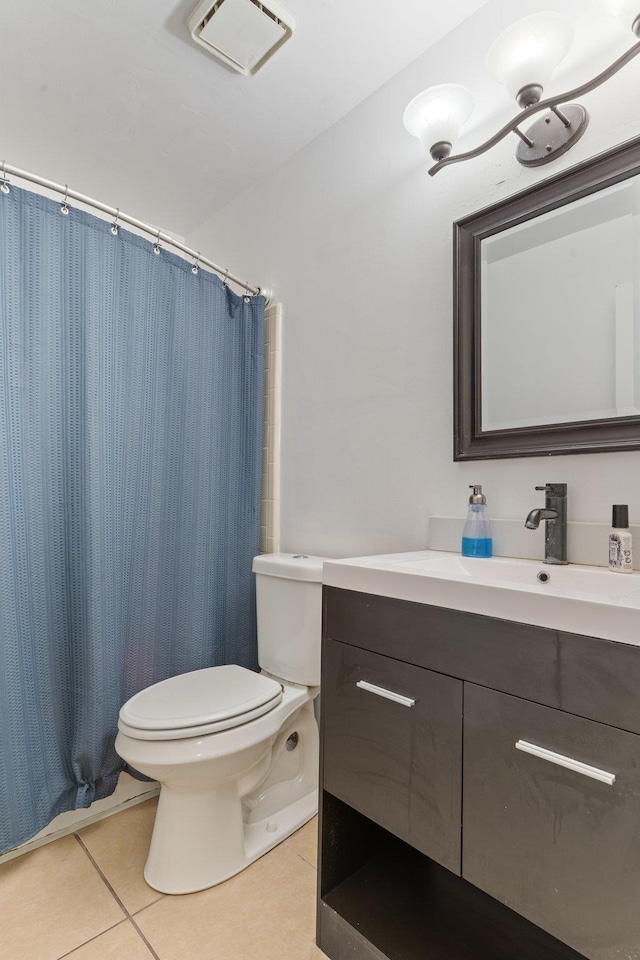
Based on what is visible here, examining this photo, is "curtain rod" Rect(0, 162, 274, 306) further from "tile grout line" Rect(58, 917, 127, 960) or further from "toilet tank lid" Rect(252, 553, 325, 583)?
"tile grout line" Rect(58, 917, 127, 960)

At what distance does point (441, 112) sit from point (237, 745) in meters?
1.67

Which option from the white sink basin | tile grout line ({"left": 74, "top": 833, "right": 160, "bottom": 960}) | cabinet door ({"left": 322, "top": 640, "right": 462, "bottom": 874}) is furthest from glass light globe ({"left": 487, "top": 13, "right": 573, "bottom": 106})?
tile grout line ({"left": 74, "top": 833, "right": 160, "bottom": 960})

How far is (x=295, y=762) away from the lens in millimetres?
1635

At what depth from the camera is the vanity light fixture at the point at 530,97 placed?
1.03 metres

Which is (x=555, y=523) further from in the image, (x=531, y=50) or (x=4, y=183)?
(x=4, y=183)

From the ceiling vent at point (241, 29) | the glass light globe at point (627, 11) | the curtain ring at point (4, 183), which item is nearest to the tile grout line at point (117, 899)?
the curtain ring at point (4, 183)

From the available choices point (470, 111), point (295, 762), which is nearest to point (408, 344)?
point (470, 111)

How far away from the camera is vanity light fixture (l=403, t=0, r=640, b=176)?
1.03m

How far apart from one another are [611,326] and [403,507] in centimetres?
70

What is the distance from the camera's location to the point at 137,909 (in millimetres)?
1229

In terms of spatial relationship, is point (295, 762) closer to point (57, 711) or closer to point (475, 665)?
point (57, 711)

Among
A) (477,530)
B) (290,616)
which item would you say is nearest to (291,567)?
(290,616)

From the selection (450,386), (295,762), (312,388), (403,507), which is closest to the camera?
(450,386)

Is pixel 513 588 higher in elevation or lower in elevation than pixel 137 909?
higher
